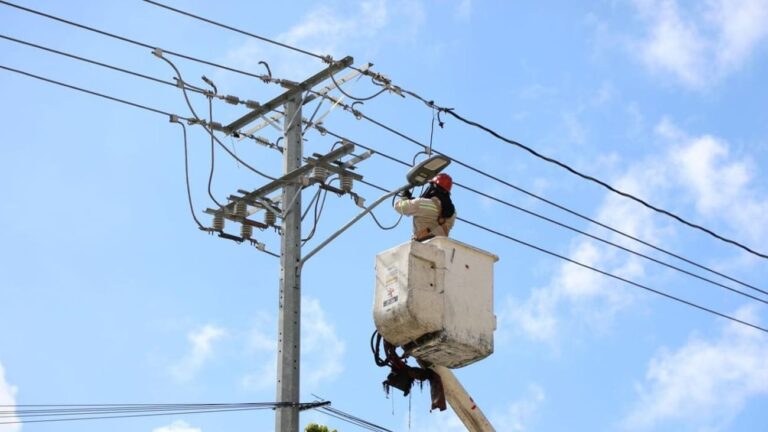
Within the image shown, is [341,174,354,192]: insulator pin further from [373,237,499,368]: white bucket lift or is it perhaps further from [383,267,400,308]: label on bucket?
[383,267,400,308]: label on bucket

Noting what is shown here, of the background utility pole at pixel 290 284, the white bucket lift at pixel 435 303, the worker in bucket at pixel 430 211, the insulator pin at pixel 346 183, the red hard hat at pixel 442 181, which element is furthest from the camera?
the insulator pin at pixel 346 183

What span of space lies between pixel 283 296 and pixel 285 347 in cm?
57

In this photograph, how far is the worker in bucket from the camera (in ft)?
52.0

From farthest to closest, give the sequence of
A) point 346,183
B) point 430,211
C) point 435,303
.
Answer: point 346,183, point 430,211, point 435,303

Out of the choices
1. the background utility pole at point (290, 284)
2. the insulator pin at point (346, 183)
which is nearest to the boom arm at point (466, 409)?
the background utility pole at point (290, 284)

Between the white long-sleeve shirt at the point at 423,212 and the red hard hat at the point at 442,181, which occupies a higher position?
the red hard hat at the point at 442,181

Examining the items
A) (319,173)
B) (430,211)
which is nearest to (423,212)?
(430,211)

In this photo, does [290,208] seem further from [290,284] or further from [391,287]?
[391,287]

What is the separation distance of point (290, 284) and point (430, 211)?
1519mm

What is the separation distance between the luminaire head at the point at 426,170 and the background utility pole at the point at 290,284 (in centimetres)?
149

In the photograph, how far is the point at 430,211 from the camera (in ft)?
52.0

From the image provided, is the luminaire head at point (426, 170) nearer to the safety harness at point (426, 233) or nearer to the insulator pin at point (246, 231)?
the safety harness at point (426, 233)

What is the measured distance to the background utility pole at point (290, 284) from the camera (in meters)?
15.3

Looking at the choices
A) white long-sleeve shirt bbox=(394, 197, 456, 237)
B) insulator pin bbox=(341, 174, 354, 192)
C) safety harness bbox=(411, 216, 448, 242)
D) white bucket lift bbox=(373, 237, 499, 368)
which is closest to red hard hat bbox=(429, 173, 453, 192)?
white long-sleeve shirt bbox=(394, 197, 456, 237)
